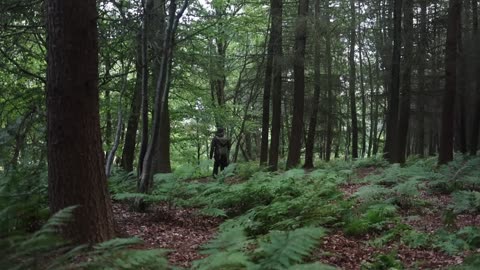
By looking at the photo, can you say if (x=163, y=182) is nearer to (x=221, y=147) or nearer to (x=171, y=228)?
(x=171, y=228)

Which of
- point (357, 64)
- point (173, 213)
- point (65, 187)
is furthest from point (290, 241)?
point (357, 64)

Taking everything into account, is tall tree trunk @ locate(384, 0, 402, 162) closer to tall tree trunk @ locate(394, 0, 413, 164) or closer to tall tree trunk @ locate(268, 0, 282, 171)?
tall tree trunk @ locate(394, 0, 413, 164)

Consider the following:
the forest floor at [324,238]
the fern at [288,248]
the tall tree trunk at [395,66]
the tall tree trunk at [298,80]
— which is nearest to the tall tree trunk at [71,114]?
the forest floor at [324,238]

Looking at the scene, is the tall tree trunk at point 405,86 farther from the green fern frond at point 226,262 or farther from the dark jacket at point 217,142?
the green fern frond at point 226,262

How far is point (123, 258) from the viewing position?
8.72ft

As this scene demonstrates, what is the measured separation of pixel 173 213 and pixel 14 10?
4161 mm

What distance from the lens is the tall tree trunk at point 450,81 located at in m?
13.3

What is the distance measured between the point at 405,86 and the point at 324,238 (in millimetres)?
13667

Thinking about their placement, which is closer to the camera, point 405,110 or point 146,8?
point 146,8

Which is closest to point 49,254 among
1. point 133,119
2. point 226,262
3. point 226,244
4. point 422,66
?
point 226,262

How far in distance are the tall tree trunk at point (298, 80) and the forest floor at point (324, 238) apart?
23.9ft

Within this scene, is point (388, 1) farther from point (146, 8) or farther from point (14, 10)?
point (14, 10)

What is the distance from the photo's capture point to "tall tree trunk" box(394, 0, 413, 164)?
16.3 meters

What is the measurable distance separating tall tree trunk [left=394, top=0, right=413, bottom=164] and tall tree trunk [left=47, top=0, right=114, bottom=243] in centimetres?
1385
